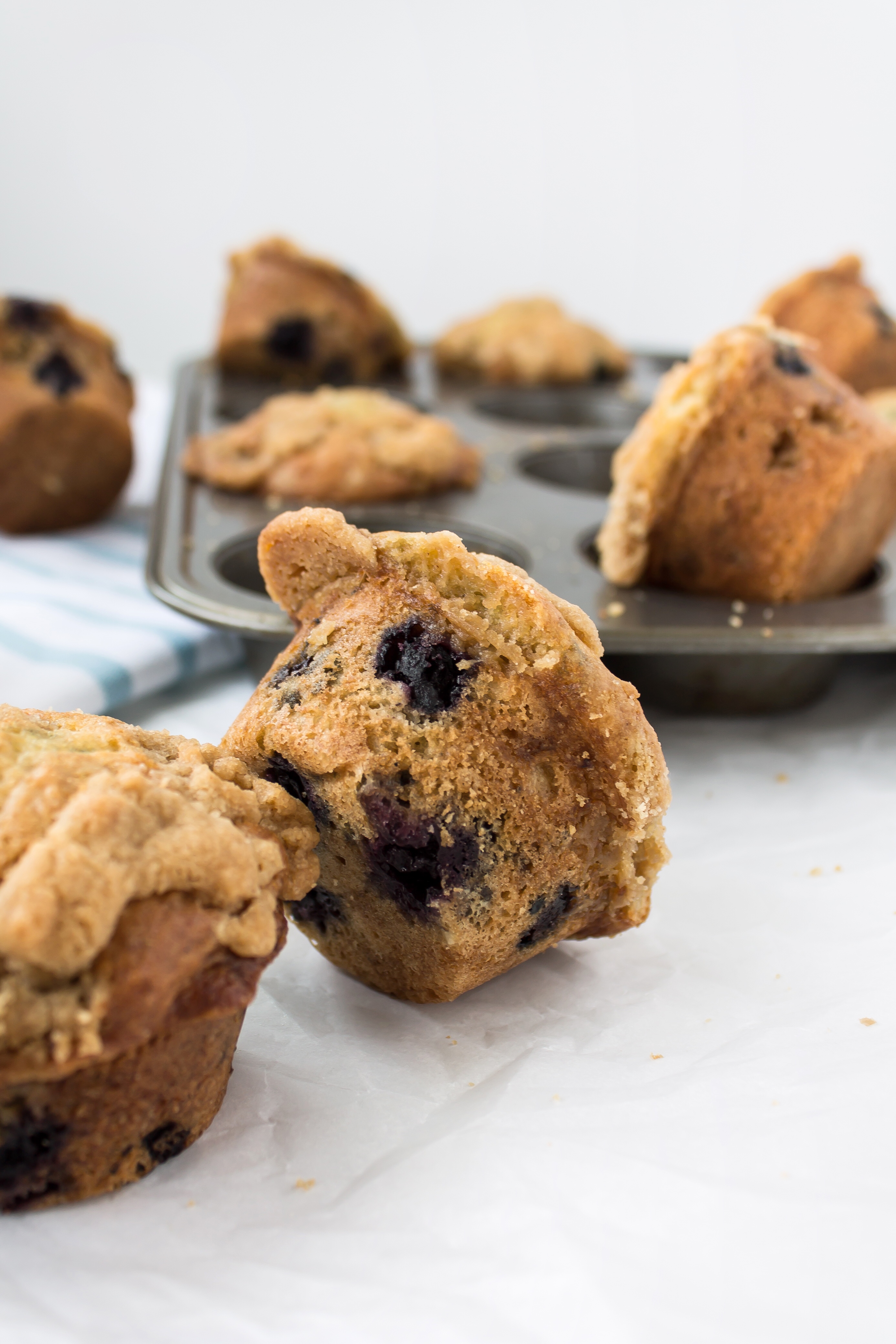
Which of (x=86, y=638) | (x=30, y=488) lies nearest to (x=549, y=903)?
(x=86, y=638)

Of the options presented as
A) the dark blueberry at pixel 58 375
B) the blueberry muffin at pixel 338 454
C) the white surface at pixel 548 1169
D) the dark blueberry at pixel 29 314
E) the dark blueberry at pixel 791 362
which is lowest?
the white surface at pixel 548 1169

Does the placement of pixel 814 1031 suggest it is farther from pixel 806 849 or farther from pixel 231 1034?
pixel 231 1034

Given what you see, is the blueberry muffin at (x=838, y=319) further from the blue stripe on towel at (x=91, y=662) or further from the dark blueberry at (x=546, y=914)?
the dark blueberry at (x=546, y=914)

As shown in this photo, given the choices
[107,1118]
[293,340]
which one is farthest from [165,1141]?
[293,340]

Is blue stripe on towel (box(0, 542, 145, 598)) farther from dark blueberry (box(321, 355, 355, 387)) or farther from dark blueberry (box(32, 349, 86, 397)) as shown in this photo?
dark blueberry (box(321, 355, 355, 387))

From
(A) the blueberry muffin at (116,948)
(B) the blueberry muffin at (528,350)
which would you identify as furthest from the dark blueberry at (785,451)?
(B) the blueberry muffin at (528,350)

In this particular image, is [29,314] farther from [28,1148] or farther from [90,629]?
[28,1148]

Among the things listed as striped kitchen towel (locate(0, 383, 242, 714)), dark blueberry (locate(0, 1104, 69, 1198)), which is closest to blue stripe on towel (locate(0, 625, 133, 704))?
striped kitchen towel (locate(0, 383, 242, 714))
